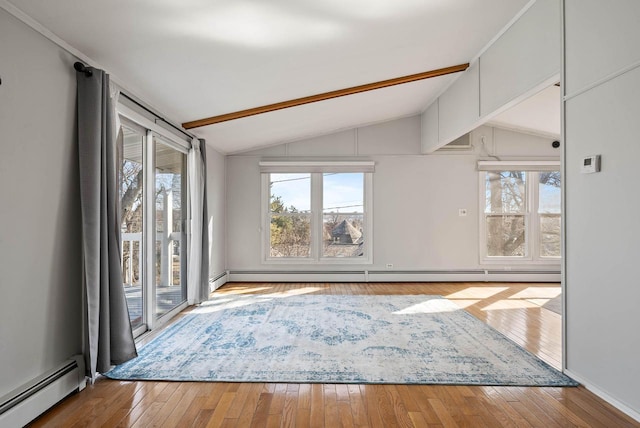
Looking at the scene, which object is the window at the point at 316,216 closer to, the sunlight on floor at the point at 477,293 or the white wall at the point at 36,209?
the sunlight on floor at the point at 477,293

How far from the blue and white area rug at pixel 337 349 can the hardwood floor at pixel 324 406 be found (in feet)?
0.36

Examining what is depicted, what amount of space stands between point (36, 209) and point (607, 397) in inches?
141

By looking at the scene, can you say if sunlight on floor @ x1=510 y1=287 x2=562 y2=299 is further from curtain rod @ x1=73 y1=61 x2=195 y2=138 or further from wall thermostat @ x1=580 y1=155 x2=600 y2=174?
curtain rod @ x1=73 y1=61 x2=195 y2=138

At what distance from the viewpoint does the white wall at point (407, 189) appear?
6.61 meters

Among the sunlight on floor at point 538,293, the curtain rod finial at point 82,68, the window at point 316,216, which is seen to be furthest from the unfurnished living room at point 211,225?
the window at point 316,216

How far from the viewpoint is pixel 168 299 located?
175 inches

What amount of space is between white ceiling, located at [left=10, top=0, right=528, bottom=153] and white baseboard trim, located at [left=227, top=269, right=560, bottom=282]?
276cm

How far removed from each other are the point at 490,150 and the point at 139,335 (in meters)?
5.96

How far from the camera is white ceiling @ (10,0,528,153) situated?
2.32m

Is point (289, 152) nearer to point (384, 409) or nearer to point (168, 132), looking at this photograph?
point (168, 132)

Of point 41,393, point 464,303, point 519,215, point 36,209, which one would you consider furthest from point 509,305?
point 36,209

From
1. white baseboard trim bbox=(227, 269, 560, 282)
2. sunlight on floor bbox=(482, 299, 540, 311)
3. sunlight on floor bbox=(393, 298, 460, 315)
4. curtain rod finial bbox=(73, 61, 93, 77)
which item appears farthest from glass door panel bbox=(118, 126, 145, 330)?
sunlight on floor bbox=(482, 299, 540, 311)

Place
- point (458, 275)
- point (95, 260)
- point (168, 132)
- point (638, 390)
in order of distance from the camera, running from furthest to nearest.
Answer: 1. point (458, 275)
2. point (168, 132)
3. point (95, 260)
4. point (638, 390)

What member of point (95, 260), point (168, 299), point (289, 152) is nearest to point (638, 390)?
point (95, 260)
